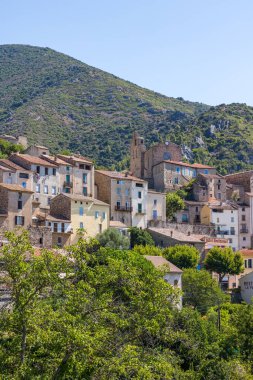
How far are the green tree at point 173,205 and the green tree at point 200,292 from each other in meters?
24.0

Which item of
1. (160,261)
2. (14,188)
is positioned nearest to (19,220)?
(14,188)

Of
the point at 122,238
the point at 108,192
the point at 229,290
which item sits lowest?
the point at 229,290

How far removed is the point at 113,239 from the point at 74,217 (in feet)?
18.9

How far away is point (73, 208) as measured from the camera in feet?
276

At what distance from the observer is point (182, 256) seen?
83375mm

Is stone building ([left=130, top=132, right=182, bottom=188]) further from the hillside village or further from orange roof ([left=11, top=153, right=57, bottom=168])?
orange roof ([left=11, top=153, right=57, bottom=168])

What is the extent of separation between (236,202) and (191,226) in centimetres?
1223

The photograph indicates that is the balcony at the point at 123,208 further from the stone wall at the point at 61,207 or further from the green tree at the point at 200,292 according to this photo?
the green tree at the point at 200,292

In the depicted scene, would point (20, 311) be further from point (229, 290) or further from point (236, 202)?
point (236, 202)

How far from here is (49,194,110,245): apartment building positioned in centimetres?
8181

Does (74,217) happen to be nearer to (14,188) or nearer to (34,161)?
(14,188)

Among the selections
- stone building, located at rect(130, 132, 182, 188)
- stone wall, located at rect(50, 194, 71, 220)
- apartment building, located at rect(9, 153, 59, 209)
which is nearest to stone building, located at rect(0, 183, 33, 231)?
stone wall, located at rect(50, 194, 71, 220)

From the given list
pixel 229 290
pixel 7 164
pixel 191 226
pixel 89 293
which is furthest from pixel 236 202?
pixel 89 293

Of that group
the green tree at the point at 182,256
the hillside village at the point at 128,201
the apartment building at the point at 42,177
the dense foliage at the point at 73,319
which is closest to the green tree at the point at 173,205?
the hillside village at the point at 128,201
